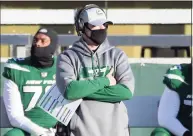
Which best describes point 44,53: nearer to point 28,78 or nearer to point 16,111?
point 28,78

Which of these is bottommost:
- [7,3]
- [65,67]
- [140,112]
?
[140,112]

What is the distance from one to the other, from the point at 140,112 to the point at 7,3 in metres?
3.77

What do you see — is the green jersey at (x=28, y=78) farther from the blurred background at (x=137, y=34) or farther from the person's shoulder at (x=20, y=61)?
the blurred background at (x=137, y=34)

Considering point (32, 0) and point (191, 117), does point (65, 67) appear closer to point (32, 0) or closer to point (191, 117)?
point (191, 117)

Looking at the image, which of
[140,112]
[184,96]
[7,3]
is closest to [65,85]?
[184,96]

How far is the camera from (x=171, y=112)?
5992 millimetres

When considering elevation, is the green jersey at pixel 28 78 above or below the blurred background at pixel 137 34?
below

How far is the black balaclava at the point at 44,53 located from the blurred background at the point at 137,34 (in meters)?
0.74

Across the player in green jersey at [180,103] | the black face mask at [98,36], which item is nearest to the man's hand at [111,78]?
the black face mask at [98,36]

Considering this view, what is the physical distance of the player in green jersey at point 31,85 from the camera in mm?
6070

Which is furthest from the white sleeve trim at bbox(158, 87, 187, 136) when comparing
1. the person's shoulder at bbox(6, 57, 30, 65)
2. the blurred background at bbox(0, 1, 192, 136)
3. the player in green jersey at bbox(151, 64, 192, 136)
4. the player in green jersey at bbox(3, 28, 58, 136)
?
the person's shoulder at bbox(6, 57, 30, 65)

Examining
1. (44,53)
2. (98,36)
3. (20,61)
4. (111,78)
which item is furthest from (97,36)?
(20,61)

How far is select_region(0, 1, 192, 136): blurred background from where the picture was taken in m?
6.77

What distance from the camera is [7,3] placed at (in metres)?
10.1
